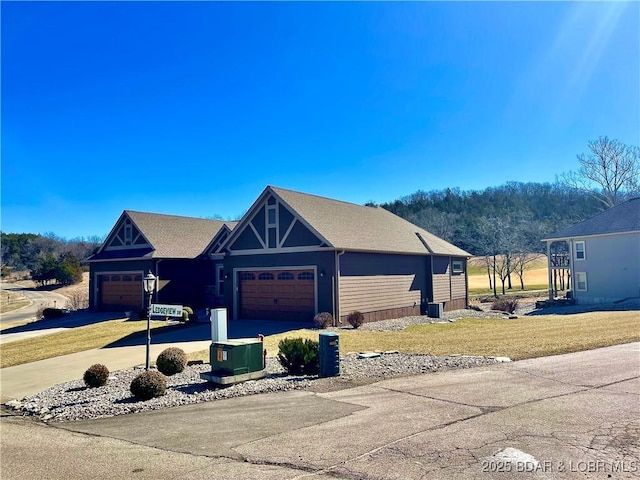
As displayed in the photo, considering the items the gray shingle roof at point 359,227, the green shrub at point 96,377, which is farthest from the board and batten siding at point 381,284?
the green shrub at point 96,377

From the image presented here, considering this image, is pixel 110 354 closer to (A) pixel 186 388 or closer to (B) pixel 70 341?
(B) pixel 70 341

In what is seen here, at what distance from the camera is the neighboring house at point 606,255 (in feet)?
100

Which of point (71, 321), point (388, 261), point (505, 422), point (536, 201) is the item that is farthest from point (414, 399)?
point (536, 201)

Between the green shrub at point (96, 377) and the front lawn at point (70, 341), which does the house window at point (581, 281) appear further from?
the green shrub at point (96, 377)

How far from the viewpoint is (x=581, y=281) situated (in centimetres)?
3388

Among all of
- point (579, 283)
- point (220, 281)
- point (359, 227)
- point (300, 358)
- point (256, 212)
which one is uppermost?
point (256, 212)

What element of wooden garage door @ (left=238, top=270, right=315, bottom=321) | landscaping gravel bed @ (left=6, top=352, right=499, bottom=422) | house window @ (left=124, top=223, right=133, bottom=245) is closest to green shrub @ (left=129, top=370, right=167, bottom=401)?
landscaping gravel bed @ (left=6, top=352, right=499, bottom=422)

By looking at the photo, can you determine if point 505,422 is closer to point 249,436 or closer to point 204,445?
point 249,436

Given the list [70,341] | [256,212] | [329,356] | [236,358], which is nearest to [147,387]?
[236,358]

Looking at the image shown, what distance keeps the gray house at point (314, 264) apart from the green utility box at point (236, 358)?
1024 centimetres

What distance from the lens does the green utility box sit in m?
11.0

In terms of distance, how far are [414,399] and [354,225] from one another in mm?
17699

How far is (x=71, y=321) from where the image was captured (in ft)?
94.6

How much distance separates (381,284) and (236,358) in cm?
1465
